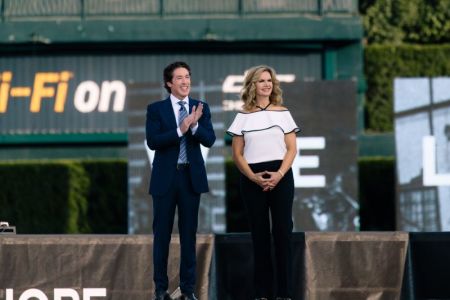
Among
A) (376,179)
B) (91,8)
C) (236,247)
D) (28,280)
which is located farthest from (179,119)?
(91,8)

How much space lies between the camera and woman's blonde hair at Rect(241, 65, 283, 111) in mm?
9070

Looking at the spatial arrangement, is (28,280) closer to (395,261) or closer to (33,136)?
(395,261)

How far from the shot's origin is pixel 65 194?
19438mm

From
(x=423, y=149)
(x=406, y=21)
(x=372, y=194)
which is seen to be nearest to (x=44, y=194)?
(x=372, y=194)

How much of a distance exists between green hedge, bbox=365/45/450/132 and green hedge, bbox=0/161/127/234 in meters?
7.01

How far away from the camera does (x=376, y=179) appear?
1947cm

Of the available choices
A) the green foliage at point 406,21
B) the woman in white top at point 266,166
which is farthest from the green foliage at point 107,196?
the woman in white top at point 266,166

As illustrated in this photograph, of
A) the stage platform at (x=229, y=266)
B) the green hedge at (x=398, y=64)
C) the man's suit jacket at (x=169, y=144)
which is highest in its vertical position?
the green hedge at (x=398, y=64)

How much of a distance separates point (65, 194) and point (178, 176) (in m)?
10.7

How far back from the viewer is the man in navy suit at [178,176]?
29.2 feet

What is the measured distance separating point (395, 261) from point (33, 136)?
12355 mm

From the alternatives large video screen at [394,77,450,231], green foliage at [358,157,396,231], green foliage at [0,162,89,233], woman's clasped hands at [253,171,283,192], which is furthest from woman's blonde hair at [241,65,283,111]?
green foliage at [0,162,89,233]

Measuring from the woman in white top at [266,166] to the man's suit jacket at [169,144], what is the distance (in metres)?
0.28

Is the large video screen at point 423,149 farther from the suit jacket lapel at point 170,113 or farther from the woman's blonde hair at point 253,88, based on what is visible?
the suit jacket lapel at point 170,113
